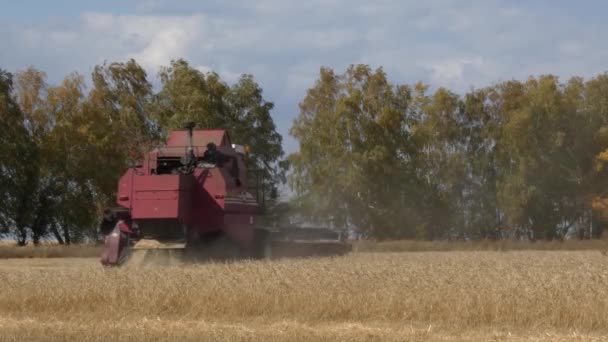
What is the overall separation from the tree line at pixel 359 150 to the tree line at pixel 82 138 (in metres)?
0.07

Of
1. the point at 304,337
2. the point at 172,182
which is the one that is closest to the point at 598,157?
the point at 172,182

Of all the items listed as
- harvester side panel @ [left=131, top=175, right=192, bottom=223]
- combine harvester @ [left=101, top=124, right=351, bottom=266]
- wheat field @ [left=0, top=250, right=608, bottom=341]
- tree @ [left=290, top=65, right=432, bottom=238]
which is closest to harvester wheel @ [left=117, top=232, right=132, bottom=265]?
combine harvester @ [left=101, top=124, right=351, bottom=266]

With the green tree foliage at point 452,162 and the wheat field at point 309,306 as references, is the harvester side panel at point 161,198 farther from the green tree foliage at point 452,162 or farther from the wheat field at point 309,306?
the green tree foliage at point 452,162

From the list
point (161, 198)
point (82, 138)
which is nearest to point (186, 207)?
point (161, 198)

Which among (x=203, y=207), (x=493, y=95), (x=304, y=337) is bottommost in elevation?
(x=304, y=337)

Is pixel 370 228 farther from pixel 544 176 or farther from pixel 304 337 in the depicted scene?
pixel 304 337

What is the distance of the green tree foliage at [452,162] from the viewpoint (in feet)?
165

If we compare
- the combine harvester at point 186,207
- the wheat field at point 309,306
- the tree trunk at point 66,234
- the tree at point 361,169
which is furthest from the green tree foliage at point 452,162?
the wheat field at point 309,306

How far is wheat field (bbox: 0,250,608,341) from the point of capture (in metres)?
12.9

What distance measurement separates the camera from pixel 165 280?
17.4 metres

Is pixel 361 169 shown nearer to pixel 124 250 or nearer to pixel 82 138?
pixel 82 138

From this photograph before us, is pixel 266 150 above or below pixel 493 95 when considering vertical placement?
below

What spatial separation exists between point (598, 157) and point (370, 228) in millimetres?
11528

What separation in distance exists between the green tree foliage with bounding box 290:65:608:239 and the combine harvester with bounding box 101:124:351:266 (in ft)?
76.4
